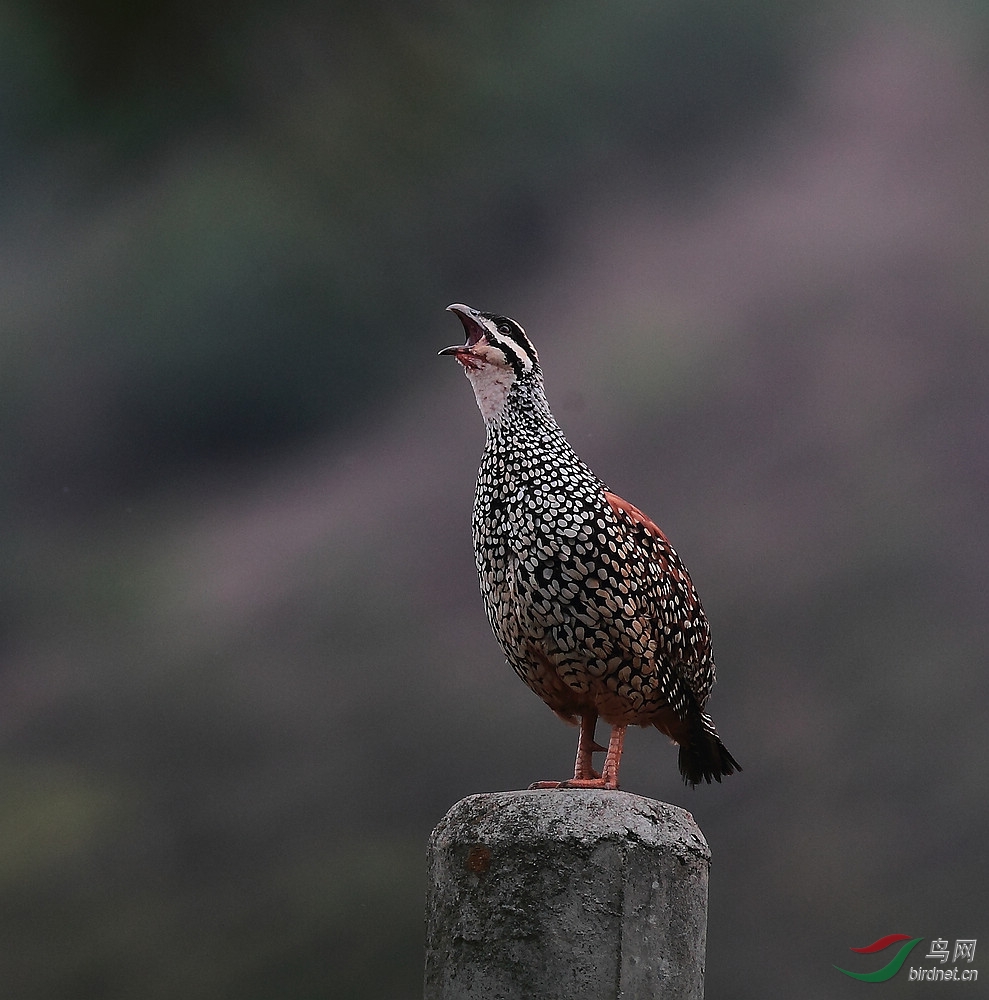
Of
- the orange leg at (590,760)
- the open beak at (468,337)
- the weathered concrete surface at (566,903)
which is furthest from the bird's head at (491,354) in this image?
the weathered concrete surface at (566,903)

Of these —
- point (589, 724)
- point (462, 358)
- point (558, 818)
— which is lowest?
point (558, 818)

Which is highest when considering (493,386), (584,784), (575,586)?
(493,386)

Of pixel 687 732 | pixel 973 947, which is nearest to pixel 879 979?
pixel 973 947

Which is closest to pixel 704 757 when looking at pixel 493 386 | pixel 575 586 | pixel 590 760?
pixel 590 760

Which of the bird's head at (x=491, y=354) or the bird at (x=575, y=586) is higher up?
the bird's head at (x=491, y=354)

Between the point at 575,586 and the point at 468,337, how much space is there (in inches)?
54.6

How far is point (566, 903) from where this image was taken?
4.36 metres

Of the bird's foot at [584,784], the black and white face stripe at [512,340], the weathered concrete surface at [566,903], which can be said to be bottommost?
the weathered concrete surface at [566,903]

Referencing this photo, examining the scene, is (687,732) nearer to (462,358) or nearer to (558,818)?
(558,818)

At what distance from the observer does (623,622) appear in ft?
16.4

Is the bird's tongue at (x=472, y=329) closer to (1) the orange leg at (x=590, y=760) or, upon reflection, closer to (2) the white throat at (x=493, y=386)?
(2) the white throat at (x=493, y=386)

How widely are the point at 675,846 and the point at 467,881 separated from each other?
32.2 inches

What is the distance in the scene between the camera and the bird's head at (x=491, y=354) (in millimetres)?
5531

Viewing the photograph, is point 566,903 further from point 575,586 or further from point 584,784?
point 575,586
